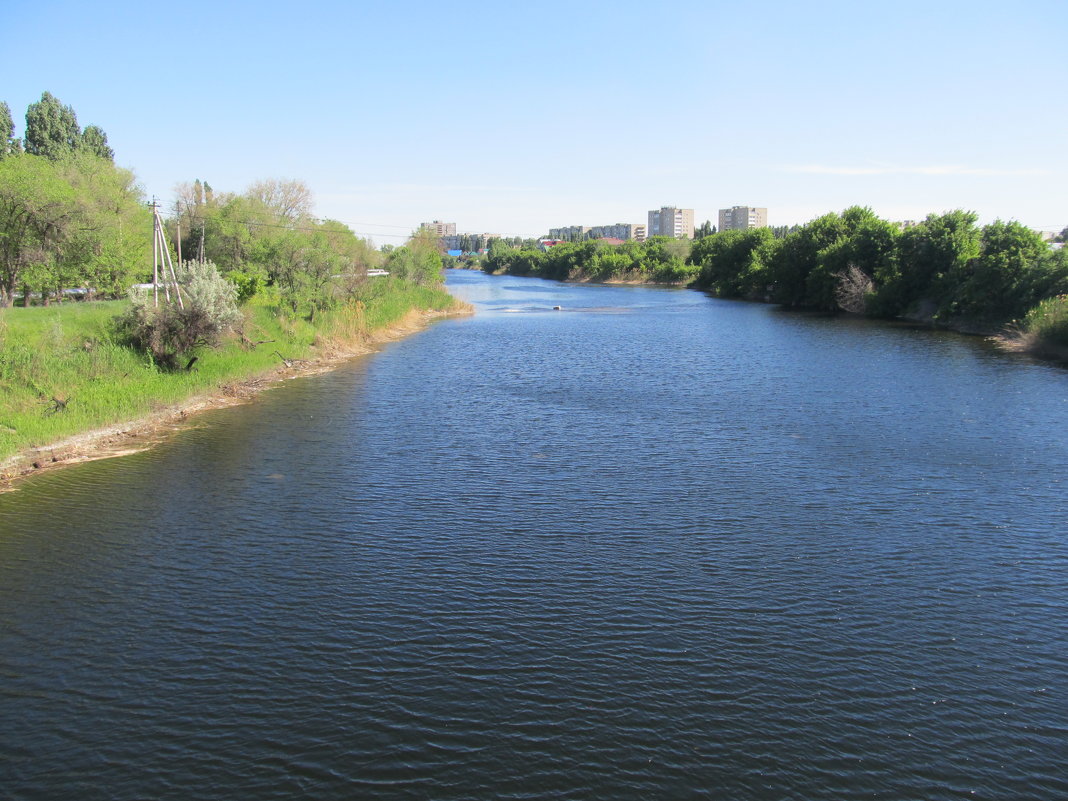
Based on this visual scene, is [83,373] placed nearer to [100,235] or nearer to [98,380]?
[98,380]

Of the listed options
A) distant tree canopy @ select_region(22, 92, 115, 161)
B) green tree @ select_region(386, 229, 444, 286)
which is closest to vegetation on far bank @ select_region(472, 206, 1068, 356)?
green tree @ select_region(386, 229, 444, 286)

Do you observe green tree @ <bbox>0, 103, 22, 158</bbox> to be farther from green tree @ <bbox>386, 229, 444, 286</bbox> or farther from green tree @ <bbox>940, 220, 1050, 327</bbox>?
green tree @ <bbox>940, 220, 1050, 327</bbox>

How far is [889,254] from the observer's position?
2498 inches

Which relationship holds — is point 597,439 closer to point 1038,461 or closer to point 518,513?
point 518,513

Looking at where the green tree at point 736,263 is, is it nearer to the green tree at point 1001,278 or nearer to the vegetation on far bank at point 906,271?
the vegetation on far bank at point 906,271

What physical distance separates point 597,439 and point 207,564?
11.6 meters

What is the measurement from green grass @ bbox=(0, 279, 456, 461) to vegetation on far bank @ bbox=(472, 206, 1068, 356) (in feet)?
127

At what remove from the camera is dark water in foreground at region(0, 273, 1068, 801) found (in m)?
8.62

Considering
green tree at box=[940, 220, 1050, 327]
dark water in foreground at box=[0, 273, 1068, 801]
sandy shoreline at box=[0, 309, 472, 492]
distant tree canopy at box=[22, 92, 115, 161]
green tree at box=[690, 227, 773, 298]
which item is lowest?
dark water in foreground at box=[0, 273, 1068, 801]

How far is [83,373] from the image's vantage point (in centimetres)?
2384

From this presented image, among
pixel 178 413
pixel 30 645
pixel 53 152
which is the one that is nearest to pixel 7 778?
pixel 30 645

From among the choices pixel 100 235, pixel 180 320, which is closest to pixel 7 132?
pixel 100 235

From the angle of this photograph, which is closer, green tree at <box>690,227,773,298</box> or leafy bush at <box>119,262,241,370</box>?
leafy bush at <box>119,262,241,370</box>

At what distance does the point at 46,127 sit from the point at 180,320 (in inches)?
1710
